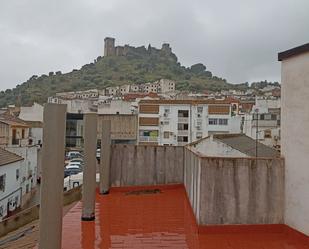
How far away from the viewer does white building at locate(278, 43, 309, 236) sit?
6.50m

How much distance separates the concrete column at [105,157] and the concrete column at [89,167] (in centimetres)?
221

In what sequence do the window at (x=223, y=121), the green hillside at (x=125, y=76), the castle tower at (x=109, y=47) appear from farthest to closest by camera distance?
the castle tower at (x=109, y=47)
the green hillside at (x=125, y=76)
the window at (x=223, y=121)

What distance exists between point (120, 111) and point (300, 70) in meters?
43.1

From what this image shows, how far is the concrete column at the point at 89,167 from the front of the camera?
816 cm

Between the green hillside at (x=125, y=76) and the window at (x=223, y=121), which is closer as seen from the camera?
the window at (x=223, y=121)

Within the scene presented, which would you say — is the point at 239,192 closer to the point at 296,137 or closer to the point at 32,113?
the point at 296,137

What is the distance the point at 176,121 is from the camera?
152ft

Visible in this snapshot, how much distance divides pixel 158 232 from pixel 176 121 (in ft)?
128

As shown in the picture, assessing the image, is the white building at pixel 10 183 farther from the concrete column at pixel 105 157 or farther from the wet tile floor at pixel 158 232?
the wet tile floor at pixel 158 232

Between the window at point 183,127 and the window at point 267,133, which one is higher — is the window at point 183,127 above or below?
above

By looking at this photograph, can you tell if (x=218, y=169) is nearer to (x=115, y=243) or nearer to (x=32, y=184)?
(x=115, y=243)

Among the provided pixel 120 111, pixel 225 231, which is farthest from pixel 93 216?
pixel 120 111

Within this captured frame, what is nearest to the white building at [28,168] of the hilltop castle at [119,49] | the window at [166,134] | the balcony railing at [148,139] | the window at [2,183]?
the window at [2,183]

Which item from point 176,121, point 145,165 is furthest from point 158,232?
point 176,121
